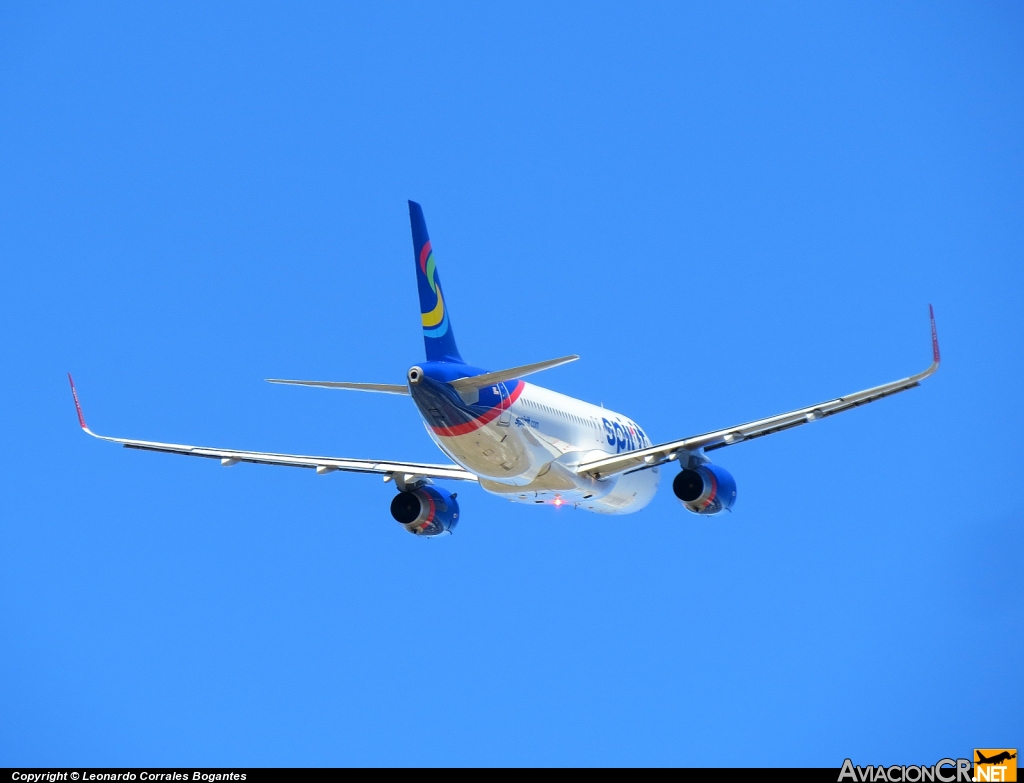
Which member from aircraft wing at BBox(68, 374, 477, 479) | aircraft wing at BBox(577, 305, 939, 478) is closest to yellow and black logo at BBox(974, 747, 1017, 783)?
aircraft wing at BBox(577, 305, 939, 478)

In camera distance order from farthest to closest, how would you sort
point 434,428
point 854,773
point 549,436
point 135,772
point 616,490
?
point 616,490 < point 549,436 < point 434,428 < point 135,772 < point 854,773

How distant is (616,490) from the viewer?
1930 inches

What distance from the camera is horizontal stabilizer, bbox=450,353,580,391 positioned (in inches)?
1463

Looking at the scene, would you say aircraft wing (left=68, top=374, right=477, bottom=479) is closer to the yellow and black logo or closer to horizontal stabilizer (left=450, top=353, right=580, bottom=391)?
horizontal stabilizer (left=450, top=353, right=580, bottom=391)

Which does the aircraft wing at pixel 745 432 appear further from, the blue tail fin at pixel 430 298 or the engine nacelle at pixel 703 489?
the blue tail fin at pixel 430 298

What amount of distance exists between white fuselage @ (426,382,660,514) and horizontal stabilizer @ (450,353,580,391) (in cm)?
171

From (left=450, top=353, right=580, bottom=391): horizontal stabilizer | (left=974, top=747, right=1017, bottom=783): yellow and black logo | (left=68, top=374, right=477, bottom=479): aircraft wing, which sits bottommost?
(left=974, top=747, right=1017, bottom=783): yellow and black logo

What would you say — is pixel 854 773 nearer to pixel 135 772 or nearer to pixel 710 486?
pixel 710 486

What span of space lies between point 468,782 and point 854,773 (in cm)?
890

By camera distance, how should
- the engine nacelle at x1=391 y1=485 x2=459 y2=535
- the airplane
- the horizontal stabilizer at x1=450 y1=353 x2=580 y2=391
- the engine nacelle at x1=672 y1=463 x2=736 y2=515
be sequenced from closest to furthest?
1. the horizontal stabilizer at x1=450 y1=353 x2=580 y2=391
2. the airplane
3. the engine nacelle at x1=672 y1=463 x2=736 y2=515
4. the engine nacelle at x1=391 y1=485 x2=459 y2=535

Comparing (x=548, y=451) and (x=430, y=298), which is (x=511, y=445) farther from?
(x=430, y=298)

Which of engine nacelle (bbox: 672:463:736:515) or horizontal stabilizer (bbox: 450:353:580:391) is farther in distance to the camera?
engine nacelle (bbox: 672:463:736:515)

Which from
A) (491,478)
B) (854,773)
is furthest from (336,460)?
(854,773)

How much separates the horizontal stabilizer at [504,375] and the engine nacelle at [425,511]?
7.34 m
